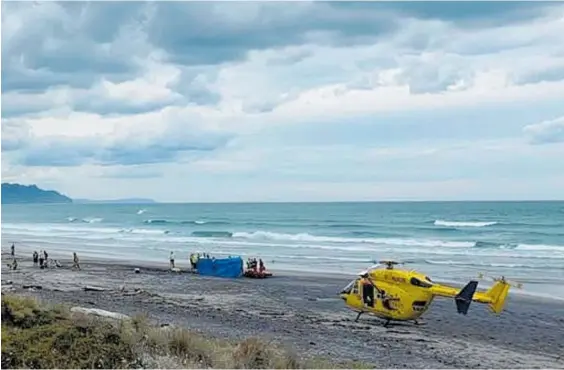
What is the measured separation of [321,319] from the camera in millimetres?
22078

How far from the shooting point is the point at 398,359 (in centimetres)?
1655

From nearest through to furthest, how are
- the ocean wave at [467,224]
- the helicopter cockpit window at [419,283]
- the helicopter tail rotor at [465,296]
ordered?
the helicopter tail rotor at [465,296] → the helicopter cockpit window at [419,283] → the ocean wave at [467,224]

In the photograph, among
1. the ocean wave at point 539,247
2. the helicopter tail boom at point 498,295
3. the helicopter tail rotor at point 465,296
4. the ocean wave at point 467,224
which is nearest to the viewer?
the helicopter tail rotor at point 465,296

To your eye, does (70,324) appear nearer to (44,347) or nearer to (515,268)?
(44,347)

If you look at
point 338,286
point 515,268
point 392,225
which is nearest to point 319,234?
point 392,225

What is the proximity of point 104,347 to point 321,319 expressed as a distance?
12263mm

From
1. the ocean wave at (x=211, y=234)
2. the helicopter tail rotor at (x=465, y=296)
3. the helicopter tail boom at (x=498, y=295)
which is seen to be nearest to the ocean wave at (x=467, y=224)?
the ocean wave at (x=211, y=234)

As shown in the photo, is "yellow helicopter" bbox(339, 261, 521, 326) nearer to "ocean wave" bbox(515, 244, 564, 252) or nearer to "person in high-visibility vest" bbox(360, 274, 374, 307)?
"person in high-visibility vest" bbox(360, 274, 374, 307)

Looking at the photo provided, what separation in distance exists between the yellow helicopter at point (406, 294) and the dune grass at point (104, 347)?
342 inches

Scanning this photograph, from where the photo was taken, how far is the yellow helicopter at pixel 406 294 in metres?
20.8

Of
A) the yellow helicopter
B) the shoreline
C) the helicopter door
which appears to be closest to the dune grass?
the yellow helicopter

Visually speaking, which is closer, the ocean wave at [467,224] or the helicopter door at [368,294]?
the helicopter door at [368,294]

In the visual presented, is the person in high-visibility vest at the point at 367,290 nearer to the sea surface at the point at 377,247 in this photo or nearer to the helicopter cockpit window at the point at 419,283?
the helicopter cockpit window at the point at 419,283

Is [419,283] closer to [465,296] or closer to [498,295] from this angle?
[465,296]
